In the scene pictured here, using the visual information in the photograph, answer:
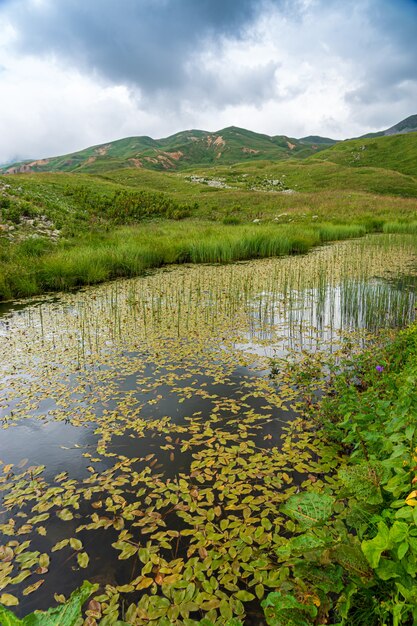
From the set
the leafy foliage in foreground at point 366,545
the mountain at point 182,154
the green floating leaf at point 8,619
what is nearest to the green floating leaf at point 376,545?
the leafy foliage in foreground at point 366,545

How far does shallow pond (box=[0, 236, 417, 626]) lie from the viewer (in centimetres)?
229

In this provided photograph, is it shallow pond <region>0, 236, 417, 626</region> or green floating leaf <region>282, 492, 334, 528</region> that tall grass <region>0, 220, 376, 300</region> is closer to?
shallow pond <region>0, 236, 417, 626</region>

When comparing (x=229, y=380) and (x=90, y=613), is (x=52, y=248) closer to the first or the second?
(x=229, y=380)

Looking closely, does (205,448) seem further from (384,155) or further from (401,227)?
(384,155)

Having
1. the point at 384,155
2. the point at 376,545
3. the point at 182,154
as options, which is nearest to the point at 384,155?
the point at 384,155

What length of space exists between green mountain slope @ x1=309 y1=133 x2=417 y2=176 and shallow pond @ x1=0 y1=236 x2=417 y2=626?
63427mm

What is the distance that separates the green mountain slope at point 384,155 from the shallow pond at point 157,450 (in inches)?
2497

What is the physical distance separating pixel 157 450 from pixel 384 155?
7837 centimetres

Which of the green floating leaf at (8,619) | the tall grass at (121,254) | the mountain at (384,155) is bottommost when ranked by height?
the green floating leaf at (8,619)

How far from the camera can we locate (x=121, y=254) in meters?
11.7

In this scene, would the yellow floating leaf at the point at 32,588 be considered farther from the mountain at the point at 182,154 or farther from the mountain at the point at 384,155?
the mountain at the point at 182,154

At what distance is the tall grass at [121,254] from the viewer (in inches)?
386

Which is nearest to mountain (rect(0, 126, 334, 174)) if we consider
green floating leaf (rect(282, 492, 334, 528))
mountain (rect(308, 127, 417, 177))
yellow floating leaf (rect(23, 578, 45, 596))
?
mountain (rect(308, 127, 417, 177))

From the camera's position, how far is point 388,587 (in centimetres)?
165
